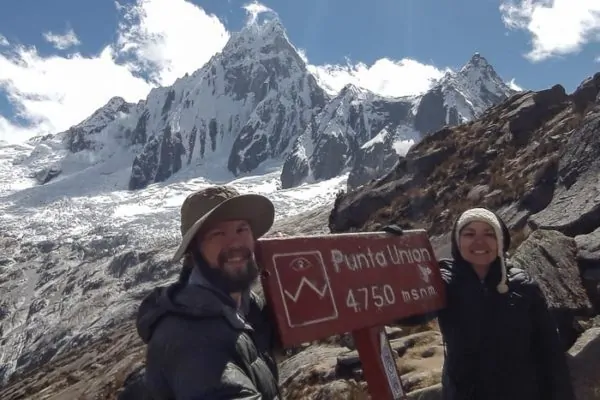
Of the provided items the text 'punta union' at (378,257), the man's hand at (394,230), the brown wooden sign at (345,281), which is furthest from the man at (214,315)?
the man's hand at (394,230)

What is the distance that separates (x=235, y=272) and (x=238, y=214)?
0.34 meters

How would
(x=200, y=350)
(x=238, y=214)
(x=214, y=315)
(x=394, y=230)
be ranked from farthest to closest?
(x=394, y=230) → (x=238, y=214) → (x=214, y=315) → (x=200, y=350)

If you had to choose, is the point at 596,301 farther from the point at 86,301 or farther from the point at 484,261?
the point at 86,301

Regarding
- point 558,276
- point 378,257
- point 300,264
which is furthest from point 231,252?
point 558,276

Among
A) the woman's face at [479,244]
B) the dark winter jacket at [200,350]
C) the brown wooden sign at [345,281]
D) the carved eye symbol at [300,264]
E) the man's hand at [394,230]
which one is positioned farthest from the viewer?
the man's hand at [394,230]

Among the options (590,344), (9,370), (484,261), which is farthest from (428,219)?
(9,370)

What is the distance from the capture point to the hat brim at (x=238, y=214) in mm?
3291

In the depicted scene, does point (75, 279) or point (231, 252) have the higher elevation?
point (75, 279)

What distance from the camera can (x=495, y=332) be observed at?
425 cm

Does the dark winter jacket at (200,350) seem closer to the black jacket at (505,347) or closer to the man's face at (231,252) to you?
the man's face at (231,252)

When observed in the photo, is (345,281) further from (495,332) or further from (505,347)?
(505,347)

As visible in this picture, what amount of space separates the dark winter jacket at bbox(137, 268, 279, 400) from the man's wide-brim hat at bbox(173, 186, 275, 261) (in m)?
0.34

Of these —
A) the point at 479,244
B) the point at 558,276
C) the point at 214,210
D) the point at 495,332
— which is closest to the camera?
the point at 214,210

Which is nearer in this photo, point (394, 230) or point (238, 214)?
point (238, 214)
